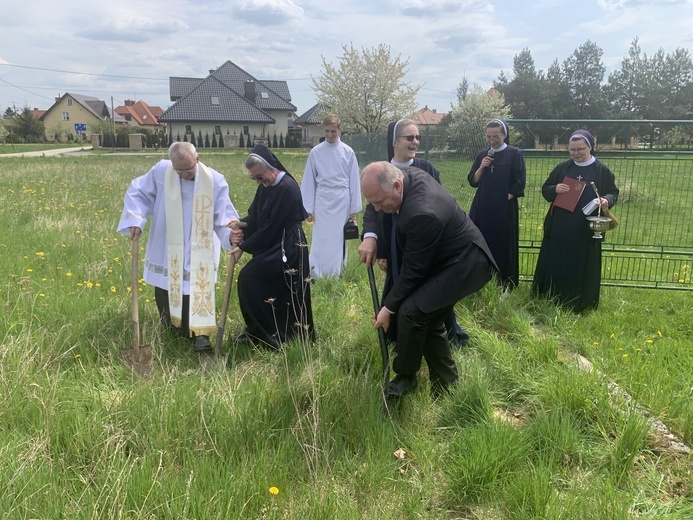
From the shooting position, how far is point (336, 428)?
10.8 feet

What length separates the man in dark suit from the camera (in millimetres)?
3320

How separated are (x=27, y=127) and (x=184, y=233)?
229ft

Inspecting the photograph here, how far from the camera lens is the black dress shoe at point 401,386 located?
148 inches

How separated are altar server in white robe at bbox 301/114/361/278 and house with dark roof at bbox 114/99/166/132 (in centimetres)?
9466

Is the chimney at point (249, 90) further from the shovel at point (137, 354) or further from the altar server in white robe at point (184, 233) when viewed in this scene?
the shovel at point (137, 354)

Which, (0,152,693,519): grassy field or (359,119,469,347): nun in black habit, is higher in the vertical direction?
(359,119,469,347): nun in black habit

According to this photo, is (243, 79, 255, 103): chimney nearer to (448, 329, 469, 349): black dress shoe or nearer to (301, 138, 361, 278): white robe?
(301, 138, 361, 278): white robe

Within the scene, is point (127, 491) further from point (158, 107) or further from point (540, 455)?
point (158, 107)

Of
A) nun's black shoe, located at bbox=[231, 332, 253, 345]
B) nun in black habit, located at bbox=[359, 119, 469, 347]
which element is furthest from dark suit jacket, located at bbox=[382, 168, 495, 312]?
nun's black shoe, located at bbox=[231, 332, 253, 345]

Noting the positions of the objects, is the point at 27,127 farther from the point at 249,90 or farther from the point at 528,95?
the point at 528,95

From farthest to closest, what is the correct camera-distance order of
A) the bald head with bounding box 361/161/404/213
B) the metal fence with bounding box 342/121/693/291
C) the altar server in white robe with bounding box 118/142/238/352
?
the metal fence with bounding box 342/121/693/291
the altar server in white robe with bounding box 118/142/238/352
the bald head with bounding box 361/161/404/213

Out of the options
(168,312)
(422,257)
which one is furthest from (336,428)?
(168,312)

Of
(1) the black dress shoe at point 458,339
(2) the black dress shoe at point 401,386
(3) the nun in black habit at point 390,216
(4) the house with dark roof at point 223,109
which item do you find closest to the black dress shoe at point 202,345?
→ (3) the nun in black habit at point 390,216

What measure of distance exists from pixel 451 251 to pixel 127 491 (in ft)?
7.59
